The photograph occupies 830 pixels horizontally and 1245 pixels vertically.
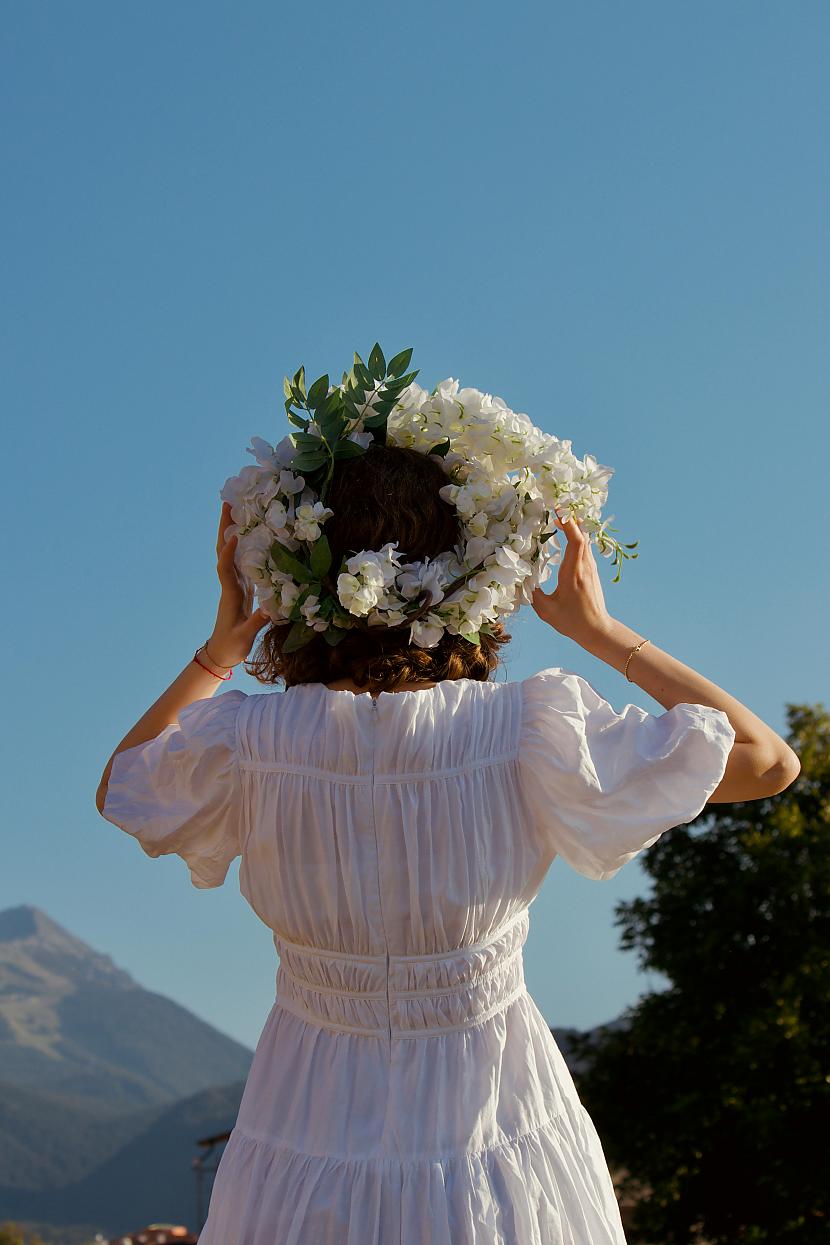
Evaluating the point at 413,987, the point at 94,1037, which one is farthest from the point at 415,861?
the point at 94,1037

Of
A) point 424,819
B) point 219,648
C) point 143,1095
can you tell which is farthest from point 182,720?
point 143,1095

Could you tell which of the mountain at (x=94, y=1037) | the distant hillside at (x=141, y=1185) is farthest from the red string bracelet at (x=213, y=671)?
the mountain at (x=94, y=1037)

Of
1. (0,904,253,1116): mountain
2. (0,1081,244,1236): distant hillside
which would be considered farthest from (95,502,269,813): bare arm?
(0,904,253,1116): mountain

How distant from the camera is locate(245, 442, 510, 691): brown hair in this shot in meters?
2.40

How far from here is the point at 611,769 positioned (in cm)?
Answer: 221

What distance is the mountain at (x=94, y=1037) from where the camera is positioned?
90.4m

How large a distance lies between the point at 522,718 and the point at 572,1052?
1796cm

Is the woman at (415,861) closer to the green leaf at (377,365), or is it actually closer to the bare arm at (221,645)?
the bare arm at (221,645)

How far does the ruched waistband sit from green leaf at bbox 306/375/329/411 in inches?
39.5

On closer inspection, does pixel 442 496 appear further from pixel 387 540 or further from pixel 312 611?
pixel 312 611

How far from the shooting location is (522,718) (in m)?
2.29

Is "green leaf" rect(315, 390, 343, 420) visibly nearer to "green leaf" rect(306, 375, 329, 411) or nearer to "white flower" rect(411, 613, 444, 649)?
"green leaf" rect(306, 375, 329, 411)

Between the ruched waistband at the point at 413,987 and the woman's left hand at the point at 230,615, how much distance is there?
1.93ft

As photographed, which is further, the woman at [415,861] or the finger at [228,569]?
the finger at [228,569]
